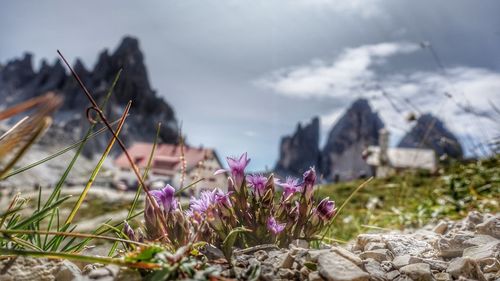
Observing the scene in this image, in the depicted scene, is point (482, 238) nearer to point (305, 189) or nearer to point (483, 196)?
point (305, 189)

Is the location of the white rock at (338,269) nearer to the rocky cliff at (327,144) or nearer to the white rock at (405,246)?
the white rock at (405,246)

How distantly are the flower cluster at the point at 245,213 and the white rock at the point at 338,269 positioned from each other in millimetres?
529

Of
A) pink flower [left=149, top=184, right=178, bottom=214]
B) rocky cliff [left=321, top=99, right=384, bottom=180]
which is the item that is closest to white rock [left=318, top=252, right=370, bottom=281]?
pink flower [left=149, top=184, right=178, bottom=214]

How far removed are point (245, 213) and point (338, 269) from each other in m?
0.73

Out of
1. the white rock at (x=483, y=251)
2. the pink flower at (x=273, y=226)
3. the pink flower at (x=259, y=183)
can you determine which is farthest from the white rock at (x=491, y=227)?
the pink flower at (x=259, y=183)

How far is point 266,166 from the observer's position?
2943 mm

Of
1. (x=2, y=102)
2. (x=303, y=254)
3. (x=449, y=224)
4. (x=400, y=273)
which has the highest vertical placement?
(x=2, y=102)

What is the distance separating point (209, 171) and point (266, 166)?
1.86 feet

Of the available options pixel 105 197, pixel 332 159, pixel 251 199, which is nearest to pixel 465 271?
pixel 251 199

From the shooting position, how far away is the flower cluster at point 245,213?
2033 mm

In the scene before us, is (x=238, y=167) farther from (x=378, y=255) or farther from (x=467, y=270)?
(x=467, y=270)

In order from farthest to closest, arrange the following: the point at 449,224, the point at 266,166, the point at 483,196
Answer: the point at 483,196
the point at 449,224
the point at 266,166

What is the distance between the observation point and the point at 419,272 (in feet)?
5.76

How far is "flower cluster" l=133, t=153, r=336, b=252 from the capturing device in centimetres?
203
